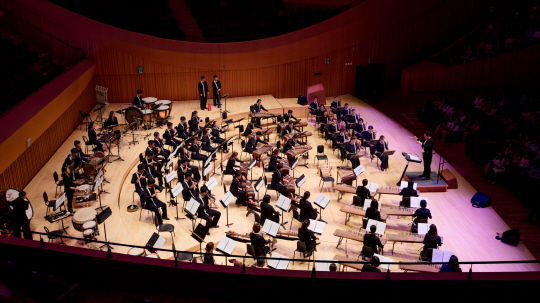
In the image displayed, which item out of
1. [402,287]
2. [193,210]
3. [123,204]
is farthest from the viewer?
[123,204]

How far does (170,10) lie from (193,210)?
11124 mm

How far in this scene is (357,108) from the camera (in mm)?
17219

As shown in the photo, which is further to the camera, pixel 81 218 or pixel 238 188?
pixel 238 188

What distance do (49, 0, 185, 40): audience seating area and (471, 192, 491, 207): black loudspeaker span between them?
11.6 meters

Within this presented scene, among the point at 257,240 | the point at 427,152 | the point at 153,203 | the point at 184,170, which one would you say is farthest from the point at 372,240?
the point at 184,170

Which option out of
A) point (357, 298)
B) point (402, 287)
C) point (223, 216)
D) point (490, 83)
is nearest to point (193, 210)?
point (223, 216)

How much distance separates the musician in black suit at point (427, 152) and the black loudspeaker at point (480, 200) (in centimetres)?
138

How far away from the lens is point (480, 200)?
1058 cm

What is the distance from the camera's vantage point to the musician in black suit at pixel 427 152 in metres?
11.5

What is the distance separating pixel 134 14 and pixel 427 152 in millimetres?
11444

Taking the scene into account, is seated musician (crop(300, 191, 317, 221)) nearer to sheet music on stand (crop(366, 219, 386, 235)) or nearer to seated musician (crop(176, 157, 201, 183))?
sheet music on stand (crop(366, 219, 386, 235))

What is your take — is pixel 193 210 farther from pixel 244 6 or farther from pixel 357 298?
pixel 244 6

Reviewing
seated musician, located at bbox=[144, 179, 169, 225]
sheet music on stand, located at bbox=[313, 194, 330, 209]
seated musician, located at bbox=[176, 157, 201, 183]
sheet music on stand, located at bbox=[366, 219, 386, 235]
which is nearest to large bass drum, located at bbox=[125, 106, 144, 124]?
seated musician, located at bbox=[176, 157, 201, 183]

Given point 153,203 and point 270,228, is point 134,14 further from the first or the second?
point 270,228
